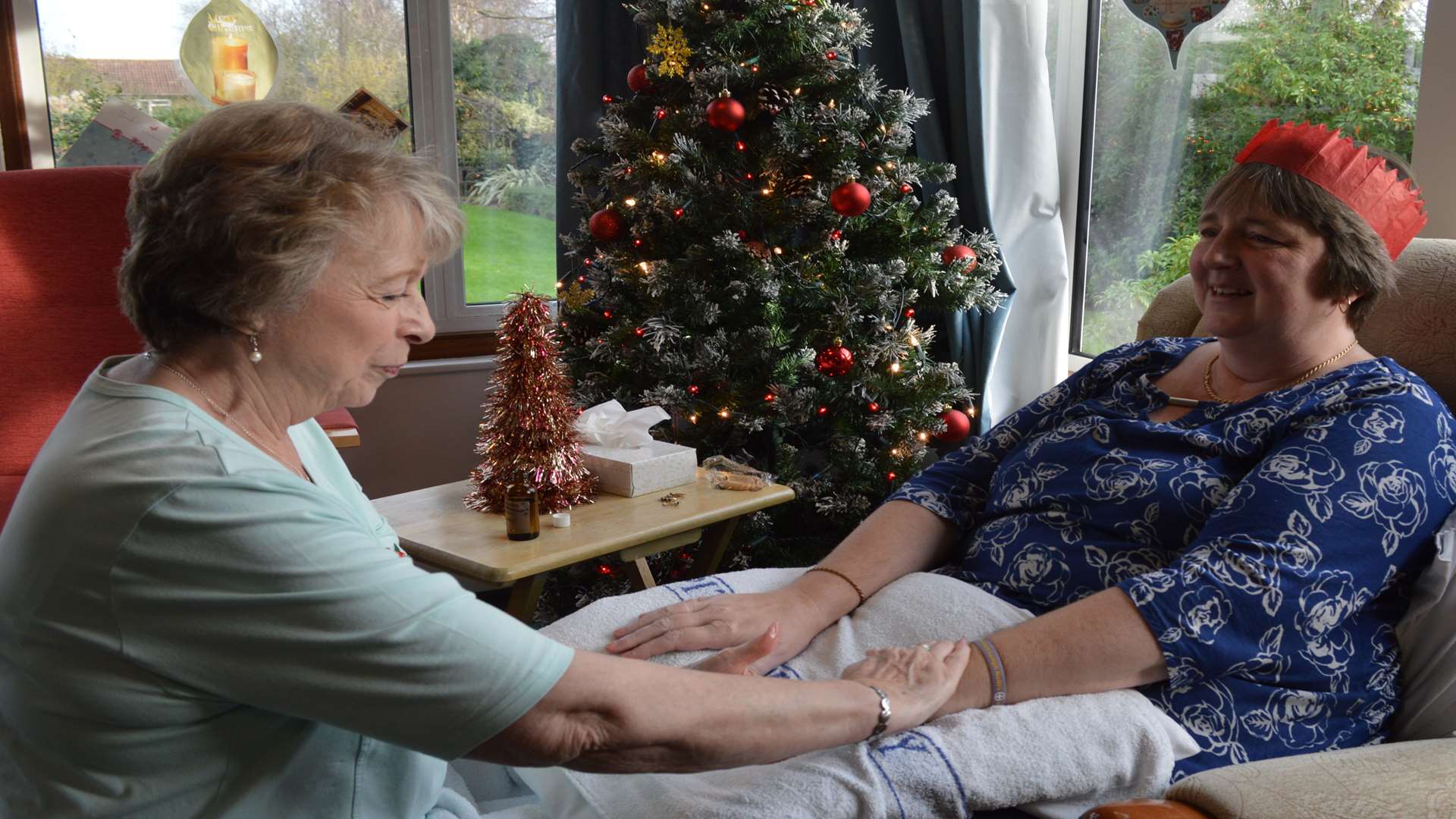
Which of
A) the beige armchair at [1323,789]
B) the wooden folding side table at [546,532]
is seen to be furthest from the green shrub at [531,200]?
the beige armchair at [1323,789]

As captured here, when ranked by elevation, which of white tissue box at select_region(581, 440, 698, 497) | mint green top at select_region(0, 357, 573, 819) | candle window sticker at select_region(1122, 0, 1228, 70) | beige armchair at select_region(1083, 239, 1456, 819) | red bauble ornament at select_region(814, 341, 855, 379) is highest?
candle window sticker at select_region(1122, 0, 1228, 70)

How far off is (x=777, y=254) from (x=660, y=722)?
73.2 inches

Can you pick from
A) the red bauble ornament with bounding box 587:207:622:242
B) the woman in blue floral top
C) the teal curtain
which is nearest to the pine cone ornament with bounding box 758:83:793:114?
the red bauble ornament with bounding box 587:207:622:242

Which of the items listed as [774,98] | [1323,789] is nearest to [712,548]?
[774,98]

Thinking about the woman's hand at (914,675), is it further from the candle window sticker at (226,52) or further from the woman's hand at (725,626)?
the candle window sticker at (226,52)

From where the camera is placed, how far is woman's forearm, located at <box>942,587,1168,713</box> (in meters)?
1.28

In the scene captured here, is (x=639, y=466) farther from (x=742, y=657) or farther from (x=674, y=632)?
A: (x=742, y=657)

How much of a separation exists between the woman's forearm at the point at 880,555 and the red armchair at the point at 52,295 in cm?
117

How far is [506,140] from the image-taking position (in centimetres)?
354

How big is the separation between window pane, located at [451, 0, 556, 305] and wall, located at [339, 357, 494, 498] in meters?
0.33

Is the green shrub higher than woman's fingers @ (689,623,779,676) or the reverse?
higher

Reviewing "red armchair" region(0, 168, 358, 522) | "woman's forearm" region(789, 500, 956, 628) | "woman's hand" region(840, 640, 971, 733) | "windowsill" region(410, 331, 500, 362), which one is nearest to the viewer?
"woman's hand" region(840, 640, 971, 733)

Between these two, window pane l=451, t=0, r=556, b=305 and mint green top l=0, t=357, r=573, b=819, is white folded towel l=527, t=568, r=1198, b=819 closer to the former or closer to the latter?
mint green top l=0, t=357, r=573, b=819

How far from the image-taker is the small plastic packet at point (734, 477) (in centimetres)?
221
